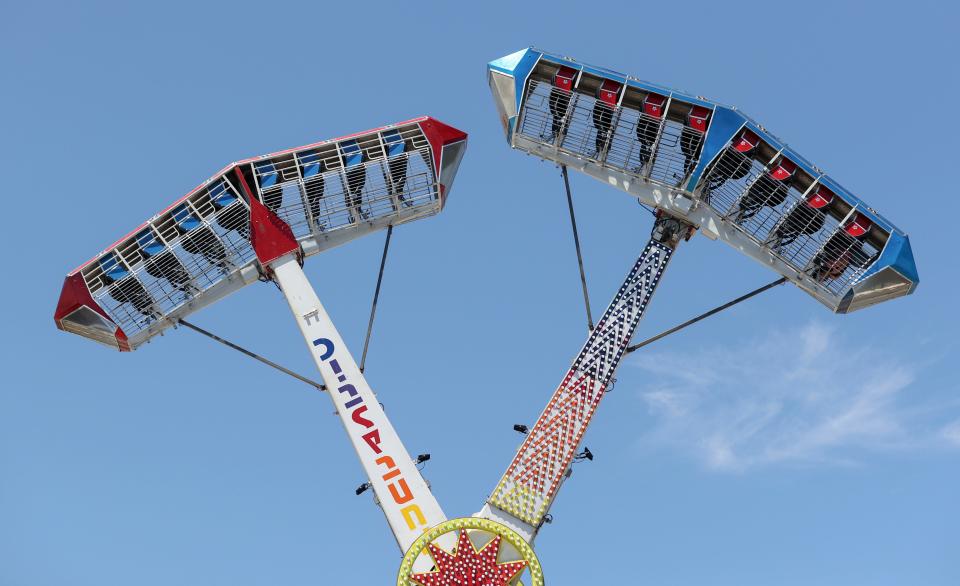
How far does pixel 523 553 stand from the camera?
56.9m

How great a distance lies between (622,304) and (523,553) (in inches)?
442

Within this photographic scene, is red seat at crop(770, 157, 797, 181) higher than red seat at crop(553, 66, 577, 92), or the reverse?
red seat at crop(553, 66, 577, 92)

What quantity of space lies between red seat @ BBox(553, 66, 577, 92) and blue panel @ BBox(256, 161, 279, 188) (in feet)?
40.9

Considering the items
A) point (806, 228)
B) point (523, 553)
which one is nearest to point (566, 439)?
point (523, 553)

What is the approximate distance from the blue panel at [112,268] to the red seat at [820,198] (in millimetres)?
28788

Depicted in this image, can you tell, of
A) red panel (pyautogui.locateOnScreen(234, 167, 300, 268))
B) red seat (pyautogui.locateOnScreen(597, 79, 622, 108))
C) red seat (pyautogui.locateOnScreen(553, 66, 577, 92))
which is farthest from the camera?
red panel (pyautogui.locateOnScreen(234, 167, 300, 268))

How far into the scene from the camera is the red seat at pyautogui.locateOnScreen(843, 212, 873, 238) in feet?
200

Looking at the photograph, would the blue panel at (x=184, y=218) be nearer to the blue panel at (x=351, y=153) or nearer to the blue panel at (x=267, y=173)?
the blue panel at (x=267, y=173)

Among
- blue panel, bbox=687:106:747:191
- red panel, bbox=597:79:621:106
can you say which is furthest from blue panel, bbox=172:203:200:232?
blue panel, bbox=687:106:747:191

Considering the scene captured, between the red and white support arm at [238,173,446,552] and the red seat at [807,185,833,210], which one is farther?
the red seat at [807,185,833,210]

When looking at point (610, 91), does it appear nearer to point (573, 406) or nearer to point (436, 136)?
point (436, 136)

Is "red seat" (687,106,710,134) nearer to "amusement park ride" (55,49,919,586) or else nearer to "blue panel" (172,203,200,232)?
"amusement park ride" (55,49,919,586)

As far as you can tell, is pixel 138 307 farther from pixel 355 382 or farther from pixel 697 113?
pixel 697 113

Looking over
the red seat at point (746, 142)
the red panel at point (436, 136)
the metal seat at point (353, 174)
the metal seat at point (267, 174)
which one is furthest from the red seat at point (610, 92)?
the metal seat at point (267, 174)
